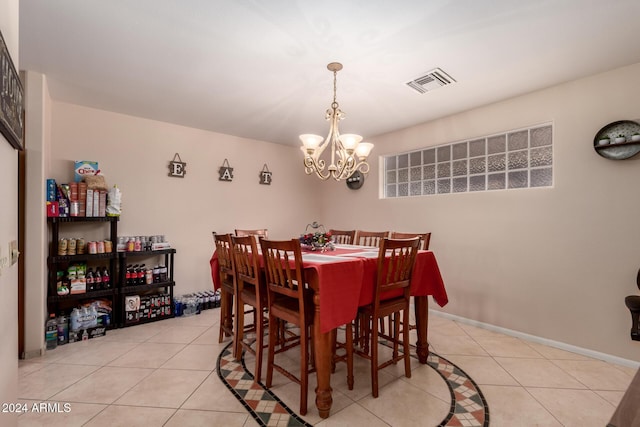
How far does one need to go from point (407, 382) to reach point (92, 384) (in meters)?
2.19

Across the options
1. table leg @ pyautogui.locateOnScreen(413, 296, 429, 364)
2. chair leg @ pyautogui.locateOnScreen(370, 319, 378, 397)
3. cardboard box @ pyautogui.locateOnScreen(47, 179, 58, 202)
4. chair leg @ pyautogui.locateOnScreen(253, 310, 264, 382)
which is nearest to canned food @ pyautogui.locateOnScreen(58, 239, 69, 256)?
cardboard box @ pyautogui.locateOnScreen(47, 179, 58, 202)

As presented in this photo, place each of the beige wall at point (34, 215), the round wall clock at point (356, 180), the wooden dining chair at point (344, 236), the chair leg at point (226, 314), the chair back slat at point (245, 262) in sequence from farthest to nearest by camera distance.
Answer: the round wall clock at point (356, 180) → the wooden dining chair at point (344, 236) → the chair leg at point (226, 314) → the beige wall at point (34, 215) → the chair back slat at point (245, 262)

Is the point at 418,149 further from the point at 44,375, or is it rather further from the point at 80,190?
the point at 44,375

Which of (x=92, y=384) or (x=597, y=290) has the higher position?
(x=597, y=290)

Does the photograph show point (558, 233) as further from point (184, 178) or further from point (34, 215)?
point (34, 215)

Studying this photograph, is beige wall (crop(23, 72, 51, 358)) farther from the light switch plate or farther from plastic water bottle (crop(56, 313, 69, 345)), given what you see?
the light switch plate

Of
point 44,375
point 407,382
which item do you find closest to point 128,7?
point 44,375

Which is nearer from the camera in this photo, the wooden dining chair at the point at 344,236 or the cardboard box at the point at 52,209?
the cardboard box at the point at 52,209

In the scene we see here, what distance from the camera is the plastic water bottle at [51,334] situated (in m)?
2.57

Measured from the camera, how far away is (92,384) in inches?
79.1

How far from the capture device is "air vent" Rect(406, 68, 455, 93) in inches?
98.0

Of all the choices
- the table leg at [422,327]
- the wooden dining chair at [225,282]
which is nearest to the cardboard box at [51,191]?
the wooden dining chair at [225,282]

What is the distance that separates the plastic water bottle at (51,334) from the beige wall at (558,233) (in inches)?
156

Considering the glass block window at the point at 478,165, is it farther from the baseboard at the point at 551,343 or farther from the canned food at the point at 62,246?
the canned food at the point at 62,246
